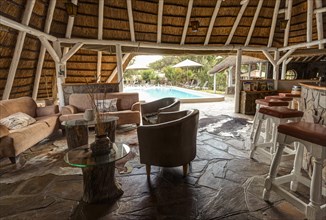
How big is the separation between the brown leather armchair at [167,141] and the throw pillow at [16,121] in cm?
250

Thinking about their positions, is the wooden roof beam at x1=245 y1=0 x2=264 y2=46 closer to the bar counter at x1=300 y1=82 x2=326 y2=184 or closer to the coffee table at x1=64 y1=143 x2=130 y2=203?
the bar counter at x1=300 y1=82 x2=326 y2=184

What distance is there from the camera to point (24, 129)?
328 cm

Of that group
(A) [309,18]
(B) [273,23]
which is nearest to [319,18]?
(A) [309,18]

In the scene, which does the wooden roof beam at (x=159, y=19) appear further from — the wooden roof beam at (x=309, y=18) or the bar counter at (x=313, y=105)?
the bar counter at (x=313, y=105)

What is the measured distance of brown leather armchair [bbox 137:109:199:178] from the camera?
2344mm

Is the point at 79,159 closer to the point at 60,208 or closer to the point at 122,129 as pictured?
the point at 60,208

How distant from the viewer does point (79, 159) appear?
200cm

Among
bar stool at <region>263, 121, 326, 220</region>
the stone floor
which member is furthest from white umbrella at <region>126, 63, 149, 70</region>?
bar stool at <region>263, 121, 326, 220</region>

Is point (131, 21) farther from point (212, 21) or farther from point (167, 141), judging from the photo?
point (167, 141)

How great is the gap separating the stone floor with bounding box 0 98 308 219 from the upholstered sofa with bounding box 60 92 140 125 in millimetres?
1661

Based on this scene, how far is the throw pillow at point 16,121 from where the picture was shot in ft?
11.2

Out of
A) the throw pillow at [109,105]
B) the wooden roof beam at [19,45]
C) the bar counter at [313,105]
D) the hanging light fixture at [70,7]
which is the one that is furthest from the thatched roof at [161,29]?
the bar counter at [313,105]

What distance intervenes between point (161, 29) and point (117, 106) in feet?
10.2

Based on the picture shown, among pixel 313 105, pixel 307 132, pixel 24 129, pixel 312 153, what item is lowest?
pixel 24 129
